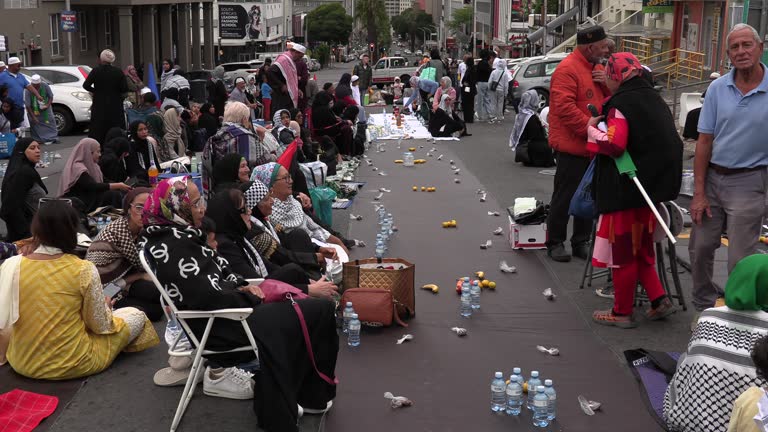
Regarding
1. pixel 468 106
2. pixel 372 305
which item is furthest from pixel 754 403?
pixel 468 106

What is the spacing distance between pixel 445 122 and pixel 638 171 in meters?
14.0

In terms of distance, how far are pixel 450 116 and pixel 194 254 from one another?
16.3m

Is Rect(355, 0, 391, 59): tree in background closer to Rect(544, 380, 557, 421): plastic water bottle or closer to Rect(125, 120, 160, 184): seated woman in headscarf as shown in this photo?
Rect(125, 120, 160, 184): seated woman in headscarf

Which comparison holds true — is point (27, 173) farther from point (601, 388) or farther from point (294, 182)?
point (601, 388)

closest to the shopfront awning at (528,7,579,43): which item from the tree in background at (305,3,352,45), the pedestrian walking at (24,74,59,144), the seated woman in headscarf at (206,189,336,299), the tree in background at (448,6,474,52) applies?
the pedestrian walking at (24,74,59,144)

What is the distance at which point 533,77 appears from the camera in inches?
1109

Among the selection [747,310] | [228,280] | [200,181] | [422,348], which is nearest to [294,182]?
[200,181]

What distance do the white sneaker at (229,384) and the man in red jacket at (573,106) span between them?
4146 mm

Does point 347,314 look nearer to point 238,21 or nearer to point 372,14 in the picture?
point 238,21

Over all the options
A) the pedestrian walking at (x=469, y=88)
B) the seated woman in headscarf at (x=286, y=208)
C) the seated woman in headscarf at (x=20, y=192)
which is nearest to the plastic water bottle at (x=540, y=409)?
the seated woman in headscarf at (x=286, y=208)

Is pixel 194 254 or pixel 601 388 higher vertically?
pixel 194 254

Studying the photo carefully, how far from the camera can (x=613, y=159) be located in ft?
22.9

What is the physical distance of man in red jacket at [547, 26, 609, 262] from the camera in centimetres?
877

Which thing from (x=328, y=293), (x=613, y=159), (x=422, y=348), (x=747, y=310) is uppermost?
(x=613, y=159)
